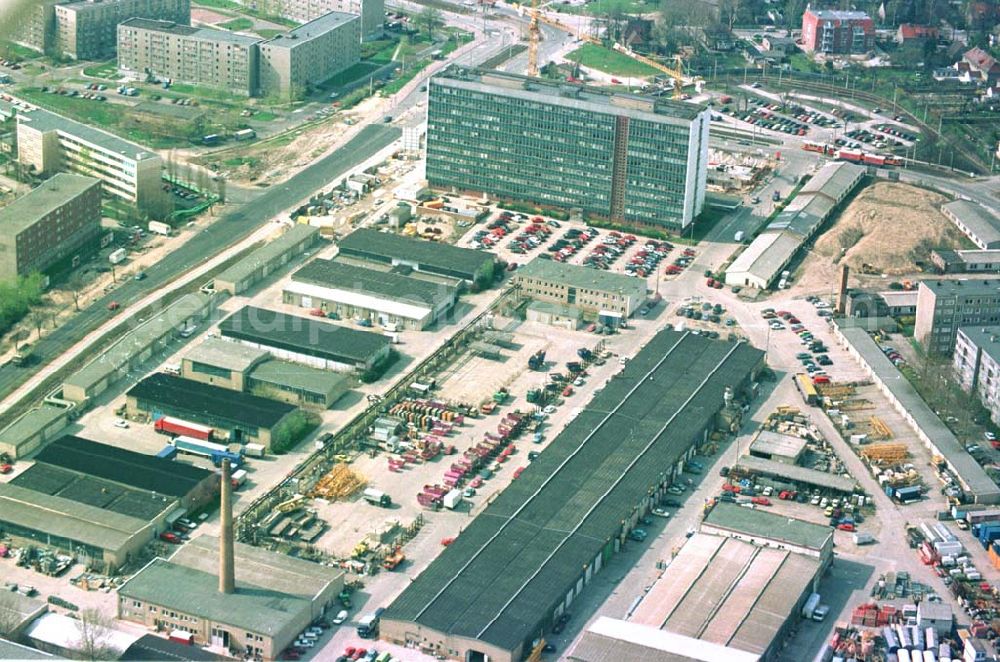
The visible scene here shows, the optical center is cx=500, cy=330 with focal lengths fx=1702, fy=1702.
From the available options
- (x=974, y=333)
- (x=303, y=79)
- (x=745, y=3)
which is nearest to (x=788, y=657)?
(x=974, y=333)

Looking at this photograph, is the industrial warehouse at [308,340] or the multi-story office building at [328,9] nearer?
the industrial warehouse at [308,340]

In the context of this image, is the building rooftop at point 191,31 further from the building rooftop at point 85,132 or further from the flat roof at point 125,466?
the flat roof at point 125,466

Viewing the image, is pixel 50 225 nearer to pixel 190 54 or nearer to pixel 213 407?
pixel 213 407

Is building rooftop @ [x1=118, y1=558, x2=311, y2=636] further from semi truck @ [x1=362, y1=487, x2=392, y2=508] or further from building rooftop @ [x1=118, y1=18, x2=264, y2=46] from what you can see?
building rooftop @ [x1=118, y1=18, x2=264, y2=46]

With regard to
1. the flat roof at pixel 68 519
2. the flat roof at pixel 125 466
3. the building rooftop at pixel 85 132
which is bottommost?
the flat roof at pixel 68 519

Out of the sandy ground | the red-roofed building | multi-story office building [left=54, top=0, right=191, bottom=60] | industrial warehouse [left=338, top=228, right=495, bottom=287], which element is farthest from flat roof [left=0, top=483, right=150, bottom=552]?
the red-roofed building

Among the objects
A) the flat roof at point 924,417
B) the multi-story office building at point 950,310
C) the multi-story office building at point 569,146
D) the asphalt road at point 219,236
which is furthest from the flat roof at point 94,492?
the multi-story office building at point 569,146

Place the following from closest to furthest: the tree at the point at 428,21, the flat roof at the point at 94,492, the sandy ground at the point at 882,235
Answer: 1. the flat roof at the point at 94,492
2. the sandy ground at the point at 882,235
3. the tree at the point at 428,21
